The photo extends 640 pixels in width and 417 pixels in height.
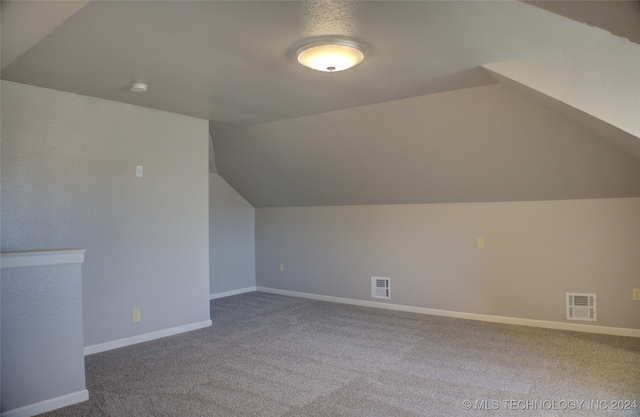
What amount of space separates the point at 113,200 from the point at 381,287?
128 inches

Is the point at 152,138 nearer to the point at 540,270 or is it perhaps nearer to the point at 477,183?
the point at 477,183

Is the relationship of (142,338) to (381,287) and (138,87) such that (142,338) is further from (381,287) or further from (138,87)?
(381,287)

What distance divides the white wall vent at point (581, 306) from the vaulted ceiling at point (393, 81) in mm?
973

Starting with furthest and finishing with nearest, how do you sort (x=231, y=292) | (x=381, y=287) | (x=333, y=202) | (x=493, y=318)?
(x=231, y=292), (x=333, y=202), (x=381, y=287), (x=493, y=318)

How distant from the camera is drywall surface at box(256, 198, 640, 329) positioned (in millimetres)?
4039

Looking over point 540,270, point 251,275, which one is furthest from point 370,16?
point 251,275

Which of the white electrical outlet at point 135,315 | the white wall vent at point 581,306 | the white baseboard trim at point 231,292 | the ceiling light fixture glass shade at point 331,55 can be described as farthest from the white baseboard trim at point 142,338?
the white wall vent at point 581,306

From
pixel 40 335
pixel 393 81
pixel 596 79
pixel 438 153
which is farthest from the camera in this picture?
pixel 438 153

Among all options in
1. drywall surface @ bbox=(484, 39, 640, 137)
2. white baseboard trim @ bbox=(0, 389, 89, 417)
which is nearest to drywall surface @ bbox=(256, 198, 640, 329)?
drywall surface @ bbox=(484, 39, 640, 137)

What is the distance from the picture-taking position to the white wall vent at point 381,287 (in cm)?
534

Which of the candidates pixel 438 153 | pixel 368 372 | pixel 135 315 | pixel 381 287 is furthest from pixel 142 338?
pixel 438 153

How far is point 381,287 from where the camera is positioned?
213 inches

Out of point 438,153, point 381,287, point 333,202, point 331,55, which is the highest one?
point 331,55

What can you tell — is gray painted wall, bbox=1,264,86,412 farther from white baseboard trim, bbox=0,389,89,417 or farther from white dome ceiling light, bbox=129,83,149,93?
white dome ceiling light, bbox=129,83,149,93
